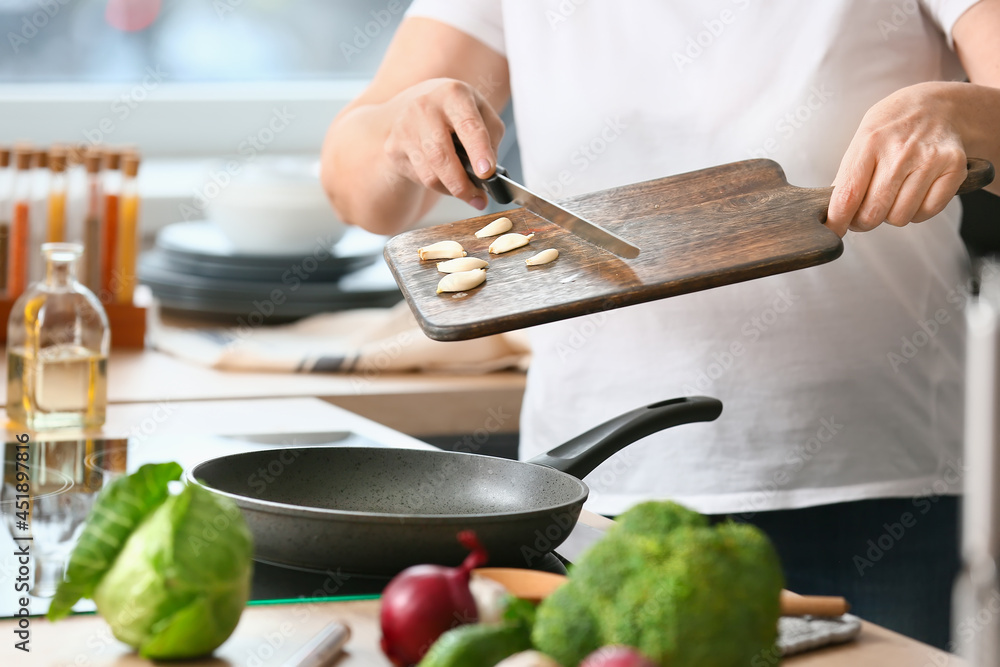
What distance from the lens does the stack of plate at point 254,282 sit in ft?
5.87

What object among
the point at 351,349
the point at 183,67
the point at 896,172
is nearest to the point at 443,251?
the point at 896,172

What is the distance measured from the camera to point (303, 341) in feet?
5.76

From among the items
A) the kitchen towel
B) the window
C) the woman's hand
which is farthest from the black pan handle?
the window

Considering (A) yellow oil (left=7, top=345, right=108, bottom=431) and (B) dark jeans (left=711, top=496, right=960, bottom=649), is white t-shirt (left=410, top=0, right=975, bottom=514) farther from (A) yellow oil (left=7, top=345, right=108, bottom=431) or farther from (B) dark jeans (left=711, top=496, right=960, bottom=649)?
(A) yellow oil (left=7, top=345, right=108, bottom=431)

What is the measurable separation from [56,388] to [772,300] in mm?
793

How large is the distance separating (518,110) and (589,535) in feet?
2.11

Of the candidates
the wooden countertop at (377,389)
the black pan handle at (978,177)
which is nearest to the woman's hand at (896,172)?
the black pan handle at (978,177)

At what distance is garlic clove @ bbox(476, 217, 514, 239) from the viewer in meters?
0.98

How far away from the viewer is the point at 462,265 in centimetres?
90

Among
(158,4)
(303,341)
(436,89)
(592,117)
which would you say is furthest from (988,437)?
(158,4)

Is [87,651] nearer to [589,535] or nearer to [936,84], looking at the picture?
[589,535]

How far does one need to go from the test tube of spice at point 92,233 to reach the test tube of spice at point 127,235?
0.10ft

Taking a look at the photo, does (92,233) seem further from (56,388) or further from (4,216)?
(56,388)

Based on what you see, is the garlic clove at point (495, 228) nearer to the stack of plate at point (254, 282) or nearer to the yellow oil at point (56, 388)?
the yellow oil at point (56, 388)
